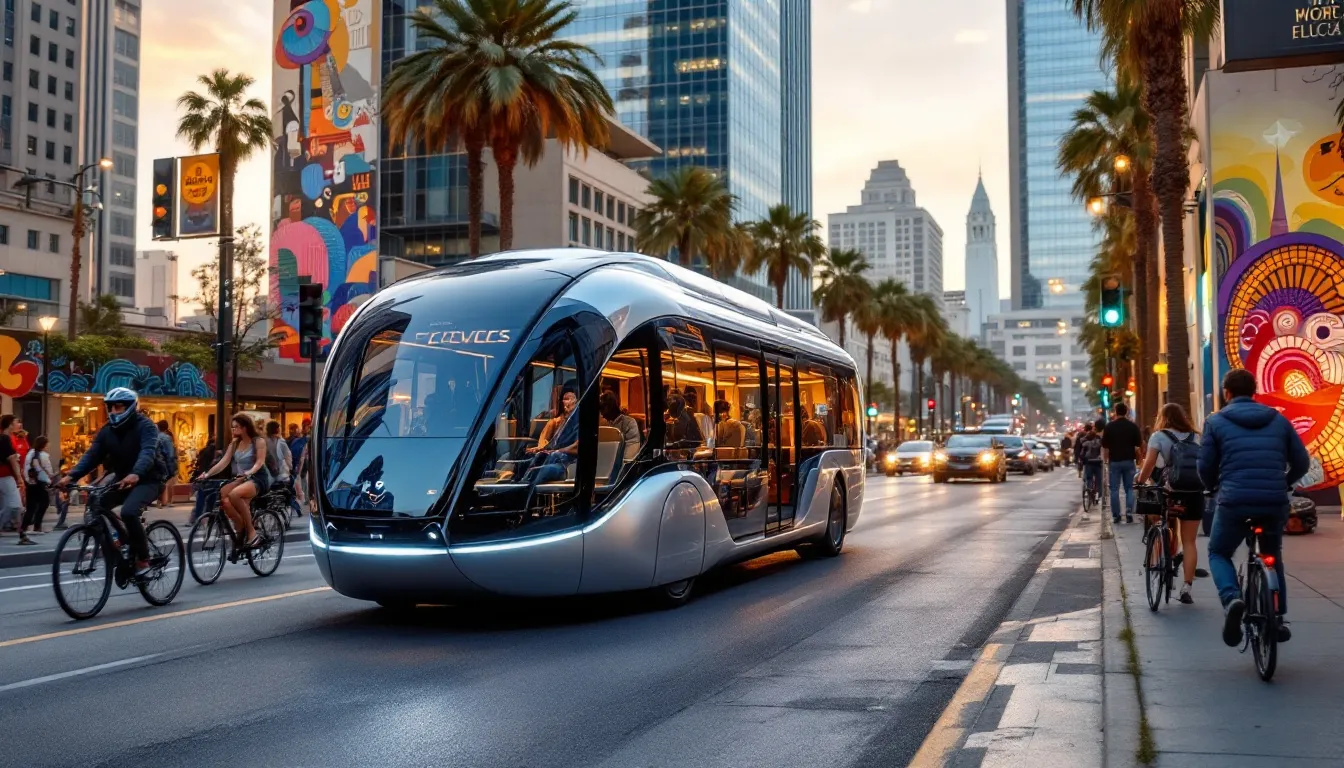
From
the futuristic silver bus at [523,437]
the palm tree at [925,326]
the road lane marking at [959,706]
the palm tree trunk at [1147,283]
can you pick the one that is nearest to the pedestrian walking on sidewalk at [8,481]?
the futuristic silver bus at [523,437]

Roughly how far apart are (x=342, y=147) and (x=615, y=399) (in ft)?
164

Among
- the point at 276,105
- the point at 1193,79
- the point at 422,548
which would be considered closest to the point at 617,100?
the point at 276,105

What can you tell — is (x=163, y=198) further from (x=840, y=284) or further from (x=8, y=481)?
(x=840, y=284)

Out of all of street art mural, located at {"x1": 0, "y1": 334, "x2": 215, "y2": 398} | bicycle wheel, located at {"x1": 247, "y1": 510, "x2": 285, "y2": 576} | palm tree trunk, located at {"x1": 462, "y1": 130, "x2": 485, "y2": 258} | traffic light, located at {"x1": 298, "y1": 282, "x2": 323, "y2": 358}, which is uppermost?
palm tree trunk, located at {"x1": 462, "y1": 130, "x2": 485, "y2": 258}

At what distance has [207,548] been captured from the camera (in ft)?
44.3

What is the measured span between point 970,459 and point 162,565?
33.8m

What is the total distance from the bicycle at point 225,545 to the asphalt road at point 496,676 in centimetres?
25

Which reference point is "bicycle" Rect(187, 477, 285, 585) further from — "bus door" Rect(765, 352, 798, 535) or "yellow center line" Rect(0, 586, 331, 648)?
"bus door" Rect(765, 352, 798, 535)

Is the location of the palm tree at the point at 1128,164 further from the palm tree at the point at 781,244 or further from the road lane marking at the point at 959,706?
the road lane marking at the point at 959,706

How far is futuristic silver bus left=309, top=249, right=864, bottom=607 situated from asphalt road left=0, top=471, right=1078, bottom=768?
0.56 m

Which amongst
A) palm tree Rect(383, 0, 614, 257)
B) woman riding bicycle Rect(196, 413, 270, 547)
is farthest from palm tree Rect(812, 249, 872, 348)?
woman riding bicycle Rect(196, 413, 270, 547)

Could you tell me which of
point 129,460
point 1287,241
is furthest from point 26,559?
point 1287,241

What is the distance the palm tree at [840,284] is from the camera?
229 feet

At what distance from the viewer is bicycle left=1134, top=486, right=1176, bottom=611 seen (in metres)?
10.4
